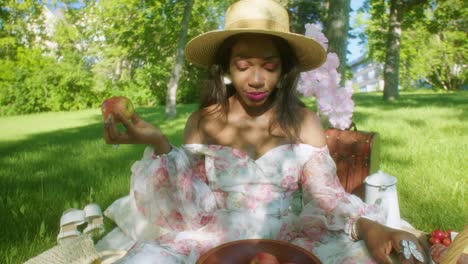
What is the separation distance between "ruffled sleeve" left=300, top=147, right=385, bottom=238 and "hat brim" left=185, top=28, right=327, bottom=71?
577mm

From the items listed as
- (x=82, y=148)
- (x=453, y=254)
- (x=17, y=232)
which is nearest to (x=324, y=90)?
(x=453, y=254)

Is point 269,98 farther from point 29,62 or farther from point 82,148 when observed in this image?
point 29,62

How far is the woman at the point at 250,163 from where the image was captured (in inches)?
75.9

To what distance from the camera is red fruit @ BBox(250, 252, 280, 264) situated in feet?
4.82

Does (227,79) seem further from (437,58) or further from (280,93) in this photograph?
(437,58)

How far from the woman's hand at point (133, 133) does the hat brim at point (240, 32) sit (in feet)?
2.17

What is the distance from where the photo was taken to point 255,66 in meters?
2.03

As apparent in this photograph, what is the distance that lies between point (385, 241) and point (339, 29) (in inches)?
150

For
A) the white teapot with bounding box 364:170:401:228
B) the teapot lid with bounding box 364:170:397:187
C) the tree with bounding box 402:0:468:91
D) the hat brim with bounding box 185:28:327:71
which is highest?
the tree with bounding box 402:0:468:91

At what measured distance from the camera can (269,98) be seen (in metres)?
2.39

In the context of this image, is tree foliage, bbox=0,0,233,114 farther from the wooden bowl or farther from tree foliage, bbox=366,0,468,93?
the wooden bowl

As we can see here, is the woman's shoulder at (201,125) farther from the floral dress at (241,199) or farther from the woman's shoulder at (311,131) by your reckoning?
the woman's shoulder at (311,131)

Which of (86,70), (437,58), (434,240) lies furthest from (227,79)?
(437,58)

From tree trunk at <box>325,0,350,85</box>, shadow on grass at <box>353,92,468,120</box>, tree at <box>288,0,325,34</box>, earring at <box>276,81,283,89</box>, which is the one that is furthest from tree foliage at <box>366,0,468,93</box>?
earring at <box>276,81,283,89</box>
